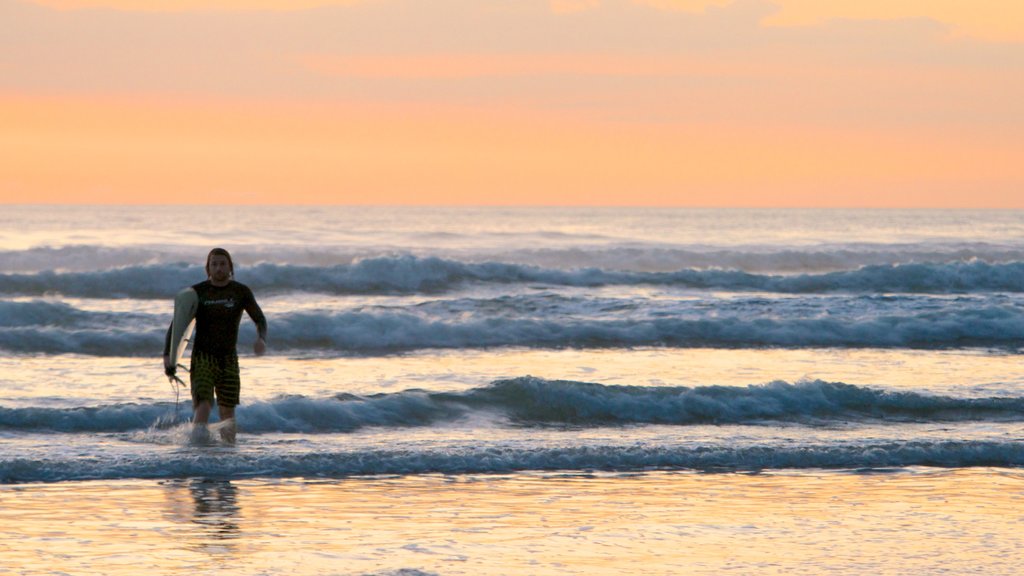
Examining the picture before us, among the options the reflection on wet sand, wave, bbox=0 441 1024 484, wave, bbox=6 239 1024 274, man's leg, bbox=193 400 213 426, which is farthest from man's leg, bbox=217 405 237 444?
wave, bbox=6 239 1024 274

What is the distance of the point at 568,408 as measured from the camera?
41.3 feet

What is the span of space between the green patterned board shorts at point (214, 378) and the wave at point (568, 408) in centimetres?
114

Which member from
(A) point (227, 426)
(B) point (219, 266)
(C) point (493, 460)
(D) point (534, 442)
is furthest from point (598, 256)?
(C) point (493, 460)

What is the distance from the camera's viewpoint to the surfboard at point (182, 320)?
10.1 meters

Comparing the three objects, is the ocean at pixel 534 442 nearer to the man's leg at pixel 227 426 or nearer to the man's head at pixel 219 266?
the man's leg at pixel 227 426

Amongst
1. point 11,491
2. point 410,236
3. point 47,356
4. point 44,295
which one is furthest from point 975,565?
point 410,236

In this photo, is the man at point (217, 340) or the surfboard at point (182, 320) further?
the man at point (217, 340)

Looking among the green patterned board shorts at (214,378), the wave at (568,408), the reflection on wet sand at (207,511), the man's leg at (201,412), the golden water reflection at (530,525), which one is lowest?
the golden water reflection at (530,525)

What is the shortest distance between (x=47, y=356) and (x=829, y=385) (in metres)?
9.87

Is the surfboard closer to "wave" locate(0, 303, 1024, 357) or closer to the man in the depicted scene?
the man

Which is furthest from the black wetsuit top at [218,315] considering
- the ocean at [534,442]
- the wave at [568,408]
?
the wave at [568,408]

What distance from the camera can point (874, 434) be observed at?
1151 centimetres

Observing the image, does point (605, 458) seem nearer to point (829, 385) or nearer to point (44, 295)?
point (829, 385)

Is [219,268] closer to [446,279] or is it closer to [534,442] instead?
[534,442]
